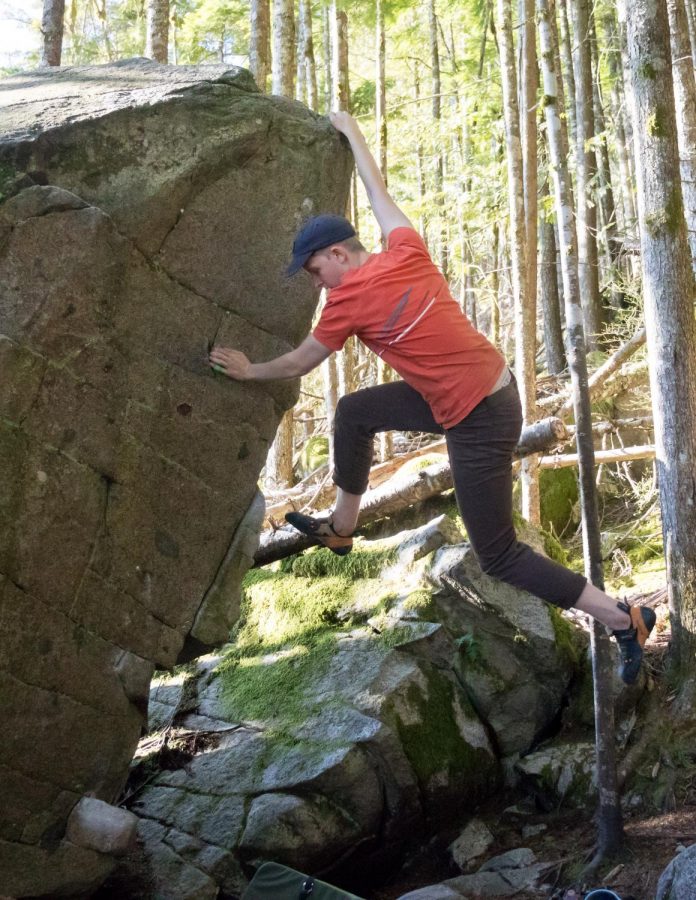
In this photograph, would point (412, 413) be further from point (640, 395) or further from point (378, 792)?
point (640, 395)

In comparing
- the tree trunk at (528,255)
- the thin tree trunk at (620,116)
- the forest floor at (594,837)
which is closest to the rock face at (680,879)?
the forest floor at (594,837)

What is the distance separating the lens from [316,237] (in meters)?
4.49

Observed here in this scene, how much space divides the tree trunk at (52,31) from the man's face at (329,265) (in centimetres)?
629

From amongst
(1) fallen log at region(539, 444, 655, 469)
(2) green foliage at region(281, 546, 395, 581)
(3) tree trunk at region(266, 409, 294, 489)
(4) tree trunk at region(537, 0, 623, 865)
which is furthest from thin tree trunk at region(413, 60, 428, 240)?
(4) tree trunk at region(537, 0, 623, 865)

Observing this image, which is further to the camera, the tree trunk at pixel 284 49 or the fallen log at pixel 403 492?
the tree trunk at pixel 284 49

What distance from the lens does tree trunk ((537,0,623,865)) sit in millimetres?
5395

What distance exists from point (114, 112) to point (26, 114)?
1.53 feet

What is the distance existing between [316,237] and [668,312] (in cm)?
294

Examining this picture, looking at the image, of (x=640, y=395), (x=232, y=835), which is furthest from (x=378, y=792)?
(x=640, y=395)

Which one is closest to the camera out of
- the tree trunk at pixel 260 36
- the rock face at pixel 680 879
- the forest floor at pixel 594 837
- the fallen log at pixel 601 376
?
the rock face at pixel 680 879

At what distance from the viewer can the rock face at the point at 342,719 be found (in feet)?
19.2

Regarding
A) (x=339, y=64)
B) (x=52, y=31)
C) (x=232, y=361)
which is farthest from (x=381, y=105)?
(x=232, y=361)

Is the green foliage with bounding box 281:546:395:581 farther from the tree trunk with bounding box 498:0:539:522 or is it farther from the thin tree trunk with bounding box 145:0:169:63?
the thin tree trunk with bounding box 145:0:169:63

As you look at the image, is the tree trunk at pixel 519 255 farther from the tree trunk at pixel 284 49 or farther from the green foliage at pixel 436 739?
the green foliage at pixel 436 739
